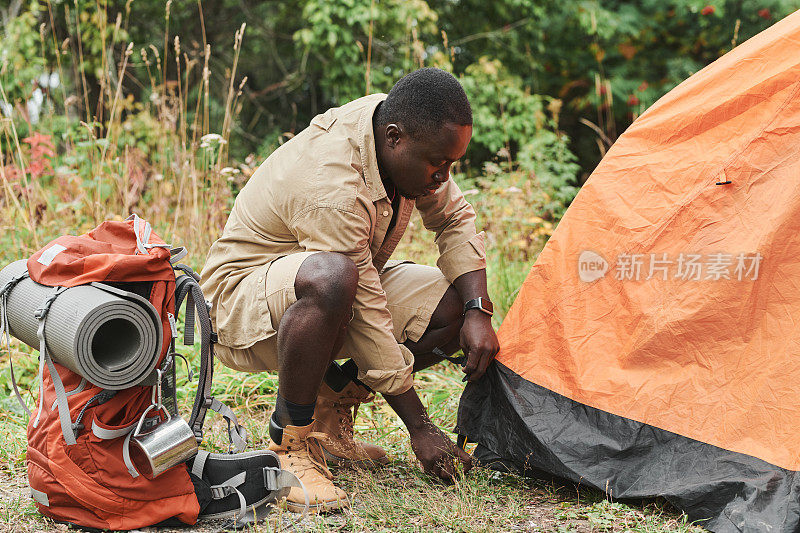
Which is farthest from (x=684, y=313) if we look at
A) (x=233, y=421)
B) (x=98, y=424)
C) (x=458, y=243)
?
(x=98, y=424)

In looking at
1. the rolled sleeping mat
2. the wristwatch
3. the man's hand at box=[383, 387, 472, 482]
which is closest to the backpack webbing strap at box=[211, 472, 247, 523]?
the rolled sleeping mat

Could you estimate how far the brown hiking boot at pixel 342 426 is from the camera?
2354 millimetres

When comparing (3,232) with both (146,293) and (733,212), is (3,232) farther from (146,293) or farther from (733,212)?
(733,212)

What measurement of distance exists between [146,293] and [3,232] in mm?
2516

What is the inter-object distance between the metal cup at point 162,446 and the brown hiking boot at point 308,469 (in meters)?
0.31

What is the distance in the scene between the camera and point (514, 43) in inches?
342

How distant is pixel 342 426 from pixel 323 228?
73 centimetres

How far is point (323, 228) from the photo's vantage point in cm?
205

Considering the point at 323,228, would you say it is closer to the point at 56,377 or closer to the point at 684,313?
the point at 56,377

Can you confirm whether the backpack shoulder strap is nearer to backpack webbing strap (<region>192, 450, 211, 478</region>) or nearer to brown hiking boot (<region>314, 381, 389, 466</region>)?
backpack webbing strap (<region>192, 450, 211, 478</region>)

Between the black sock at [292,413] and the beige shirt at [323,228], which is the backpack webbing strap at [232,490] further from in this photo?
the beige shirt at [323,228]

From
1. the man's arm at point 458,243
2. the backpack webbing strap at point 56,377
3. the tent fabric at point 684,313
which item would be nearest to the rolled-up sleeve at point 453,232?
the man's arm at point 458,243

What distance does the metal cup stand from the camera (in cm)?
180

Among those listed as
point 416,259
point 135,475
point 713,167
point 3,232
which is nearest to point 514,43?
point 416,259
